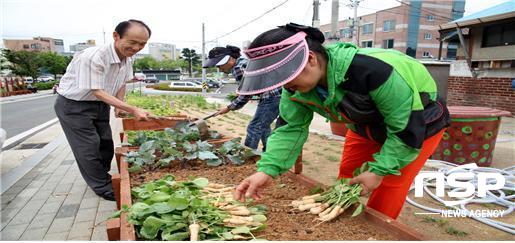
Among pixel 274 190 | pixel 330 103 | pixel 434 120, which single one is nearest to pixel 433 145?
pixel 434 120

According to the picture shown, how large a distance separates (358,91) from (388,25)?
48.8 metres

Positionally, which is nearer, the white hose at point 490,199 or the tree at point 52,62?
the white hose at point 490,199

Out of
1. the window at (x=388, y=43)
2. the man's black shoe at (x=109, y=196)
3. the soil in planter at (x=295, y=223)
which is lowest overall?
the man's black shoe at (x=109, y=196)

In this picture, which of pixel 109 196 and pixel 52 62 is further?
pixel 52 62

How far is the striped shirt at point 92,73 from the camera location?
2887mm

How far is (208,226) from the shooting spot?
164 centimetres

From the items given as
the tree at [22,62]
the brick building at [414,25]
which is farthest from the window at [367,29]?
the tree at [22,62]

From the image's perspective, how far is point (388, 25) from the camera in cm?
4553

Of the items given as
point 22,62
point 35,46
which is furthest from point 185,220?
point 35,46

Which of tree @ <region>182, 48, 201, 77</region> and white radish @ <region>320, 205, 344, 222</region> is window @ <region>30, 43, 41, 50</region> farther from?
white radish @ <region>320, 205, 344, 222</region>

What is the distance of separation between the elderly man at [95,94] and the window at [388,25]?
47199 mm

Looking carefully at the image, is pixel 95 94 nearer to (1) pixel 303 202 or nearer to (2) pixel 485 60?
(1) pixel 303 202

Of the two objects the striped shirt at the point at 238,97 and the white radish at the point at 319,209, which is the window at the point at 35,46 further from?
the white radish at the point at 319,209

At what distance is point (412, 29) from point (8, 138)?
46109 mm
